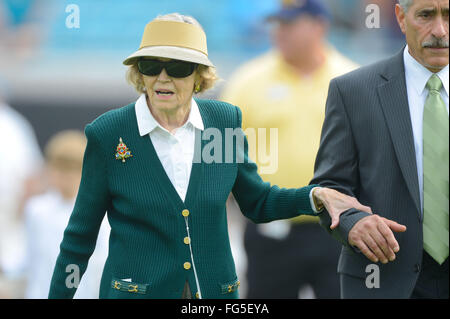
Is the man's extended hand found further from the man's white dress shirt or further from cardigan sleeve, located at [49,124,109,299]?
cardigan sleeve, located at [49,124,109,299]

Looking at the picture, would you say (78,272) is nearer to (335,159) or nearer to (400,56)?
(335,159)

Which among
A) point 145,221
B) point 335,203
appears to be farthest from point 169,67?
point 335,203

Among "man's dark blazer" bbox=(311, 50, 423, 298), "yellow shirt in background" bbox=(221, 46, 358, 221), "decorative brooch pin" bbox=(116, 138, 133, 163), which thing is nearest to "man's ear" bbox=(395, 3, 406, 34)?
"man's dark blazer" bbox=(311, 50, 423, 298)

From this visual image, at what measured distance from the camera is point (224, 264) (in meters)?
3.50

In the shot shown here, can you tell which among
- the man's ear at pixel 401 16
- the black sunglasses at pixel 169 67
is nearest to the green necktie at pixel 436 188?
the man's ear at pixel 401 16

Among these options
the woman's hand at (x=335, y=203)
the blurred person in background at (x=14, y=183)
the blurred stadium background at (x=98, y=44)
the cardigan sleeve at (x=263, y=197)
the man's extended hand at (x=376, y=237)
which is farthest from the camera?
the blurred stadium background at (x=98, y=44)

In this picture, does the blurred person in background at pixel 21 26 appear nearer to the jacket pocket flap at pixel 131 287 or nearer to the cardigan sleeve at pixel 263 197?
the cardigan sleeve at pixel 263 197

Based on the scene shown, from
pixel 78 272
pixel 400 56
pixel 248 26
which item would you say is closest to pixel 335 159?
pixel 400 56

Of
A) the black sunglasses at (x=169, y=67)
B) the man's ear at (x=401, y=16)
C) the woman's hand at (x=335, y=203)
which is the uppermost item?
the man's ear at (x=401, y=16)

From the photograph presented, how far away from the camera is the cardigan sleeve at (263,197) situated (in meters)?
3.62

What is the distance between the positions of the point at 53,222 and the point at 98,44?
29.1 ft

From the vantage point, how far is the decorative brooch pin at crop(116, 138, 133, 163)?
345 cm

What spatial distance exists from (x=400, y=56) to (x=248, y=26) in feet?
Result: 30.3

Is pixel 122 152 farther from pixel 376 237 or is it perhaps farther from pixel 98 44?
Answer: pixel 98 44
